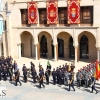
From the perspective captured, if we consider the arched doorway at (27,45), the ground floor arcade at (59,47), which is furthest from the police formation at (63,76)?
the arched doorway at (27,45)

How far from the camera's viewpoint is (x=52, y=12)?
3375cm

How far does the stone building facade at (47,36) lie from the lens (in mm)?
32844

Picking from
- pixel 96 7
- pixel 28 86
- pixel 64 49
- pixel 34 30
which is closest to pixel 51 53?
pixel 64 49

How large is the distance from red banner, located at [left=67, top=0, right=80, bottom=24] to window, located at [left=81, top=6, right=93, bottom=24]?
0.87 metres

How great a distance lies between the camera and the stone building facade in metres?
32.8

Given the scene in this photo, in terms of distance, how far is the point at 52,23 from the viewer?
1339 inches

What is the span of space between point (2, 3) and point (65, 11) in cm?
1132

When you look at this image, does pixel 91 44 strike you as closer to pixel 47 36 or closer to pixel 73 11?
pixel 73 11

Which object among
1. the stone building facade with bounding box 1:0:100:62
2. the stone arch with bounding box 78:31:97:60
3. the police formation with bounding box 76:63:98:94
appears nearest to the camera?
the police formation with bounding box 76:63:98:94

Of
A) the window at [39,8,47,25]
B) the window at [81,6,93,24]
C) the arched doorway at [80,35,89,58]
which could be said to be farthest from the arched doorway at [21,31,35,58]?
the window at [81,6,93,24]

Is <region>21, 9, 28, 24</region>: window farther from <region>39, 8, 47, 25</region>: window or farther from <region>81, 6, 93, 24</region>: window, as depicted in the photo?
<region>81, 6, 93, 24</region>: window

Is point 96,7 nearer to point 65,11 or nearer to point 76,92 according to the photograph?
point 65,11

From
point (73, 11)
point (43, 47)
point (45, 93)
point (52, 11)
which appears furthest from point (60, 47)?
point (45, 93)

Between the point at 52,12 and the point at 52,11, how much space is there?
13 centimetres
